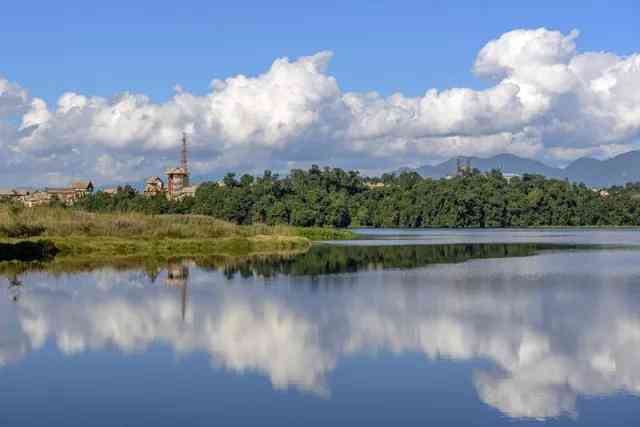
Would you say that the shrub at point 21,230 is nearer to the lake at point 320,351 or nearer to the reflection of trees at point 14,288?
the reflection of trees at point 14,288

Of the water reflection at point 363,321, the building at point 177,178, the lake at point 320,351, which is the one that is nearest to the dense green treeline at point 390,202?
the building at point 177,178

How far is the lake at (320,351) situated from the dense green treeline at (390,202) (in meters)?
78.2

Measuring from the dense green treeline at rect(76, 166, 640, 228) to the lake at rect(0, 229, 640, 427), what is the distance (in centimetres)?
7824

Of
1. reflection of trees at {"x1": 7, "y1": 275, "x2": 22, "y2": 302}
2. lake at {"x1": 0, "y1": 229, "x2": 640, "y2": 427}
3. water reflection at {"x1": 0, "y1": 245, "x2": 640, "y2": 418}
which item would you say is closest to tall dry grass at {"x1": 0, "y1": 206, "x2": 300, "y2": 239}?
water reflection at {"x1": 0, "y1": 245, "x2": 640, "y2": 418}

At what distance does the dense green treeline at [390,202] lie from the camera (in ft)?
375

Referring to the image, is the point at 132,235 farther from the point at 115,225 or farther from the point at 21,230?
the point at 21,230

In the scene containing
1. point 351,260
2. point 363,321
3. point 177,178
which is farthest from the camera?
point 177,178

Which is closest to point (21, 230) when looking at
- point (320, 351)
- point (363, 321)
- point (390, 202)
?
point (363, 321)

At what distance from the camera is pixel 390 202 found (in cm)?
13162

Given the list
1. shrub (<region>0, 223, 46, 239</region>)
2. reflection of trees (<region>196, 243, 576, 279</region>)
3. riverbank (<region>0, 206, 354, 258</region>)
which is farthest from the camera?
shrub (<region>0, 223, 46, 239</region>)

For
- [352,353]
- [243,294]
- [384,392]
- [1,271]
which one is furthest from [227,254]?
[384,392]

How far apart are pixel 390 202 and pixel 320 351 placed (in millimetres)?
112936

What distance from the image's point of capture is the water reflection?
1719 centimetres

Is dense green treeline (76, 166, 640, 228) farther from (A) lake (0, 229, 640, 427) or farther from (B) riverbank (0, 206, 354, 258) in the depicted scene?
(A) lake (0, 229, 640, 427)
